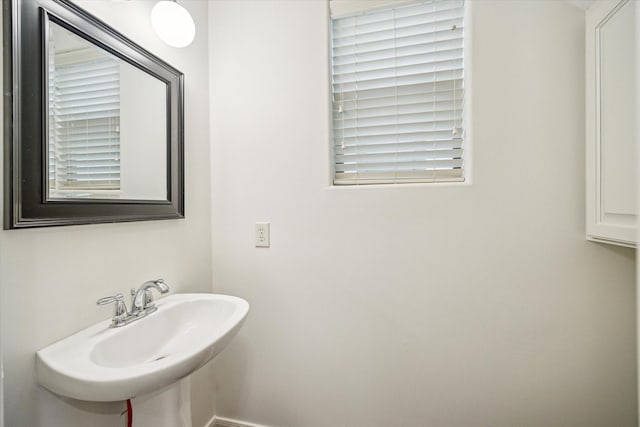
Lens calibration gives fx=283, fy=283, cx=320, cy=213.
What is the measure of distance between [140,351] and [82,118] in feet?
2.48

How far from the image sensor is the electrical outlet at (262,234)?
1370mm

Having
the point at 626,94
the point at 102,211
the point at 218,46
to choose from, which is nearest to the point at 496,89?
the point at 626,94

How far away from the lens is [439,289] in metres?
1.19

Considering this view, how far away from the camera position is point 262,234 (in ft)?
4.51

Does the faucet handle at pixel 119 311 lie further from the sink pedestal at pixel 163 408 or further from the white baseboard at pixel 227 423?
the white baseboard at pixel 227 423

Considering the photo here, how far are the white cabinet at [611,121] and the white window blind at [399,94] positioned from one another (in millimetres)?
416

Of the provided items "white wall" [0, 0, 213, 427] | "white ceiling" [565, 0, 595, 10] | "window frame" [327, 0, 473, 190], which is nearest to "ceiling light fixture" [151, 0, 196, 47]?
"white wall" [0, 0, 213, 427]

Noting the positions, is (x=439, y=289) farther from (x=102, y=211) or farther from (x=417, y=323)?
(x=102, y=211)

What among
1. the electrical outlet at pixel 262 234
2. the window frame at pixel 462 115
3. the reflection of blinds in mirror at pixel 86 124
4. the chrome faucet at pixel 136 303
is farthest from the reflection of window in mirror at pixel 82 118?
the window frame at pixel 462 115

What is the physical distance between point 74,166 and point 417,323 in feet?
4.43

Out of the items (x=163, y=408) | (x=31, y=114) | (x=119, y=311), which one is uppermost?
(x=31, y=114)

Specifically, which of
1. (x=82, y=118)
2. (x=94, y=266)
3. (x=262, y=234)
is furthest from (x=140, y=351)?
(x=82, y=118)

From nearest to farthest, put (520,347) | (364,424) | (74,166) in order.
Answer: (74,166) < (520,347) < (364,424)

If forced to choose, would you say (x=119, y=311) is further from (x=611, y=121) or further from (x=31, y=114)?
(x=611, y=121)
